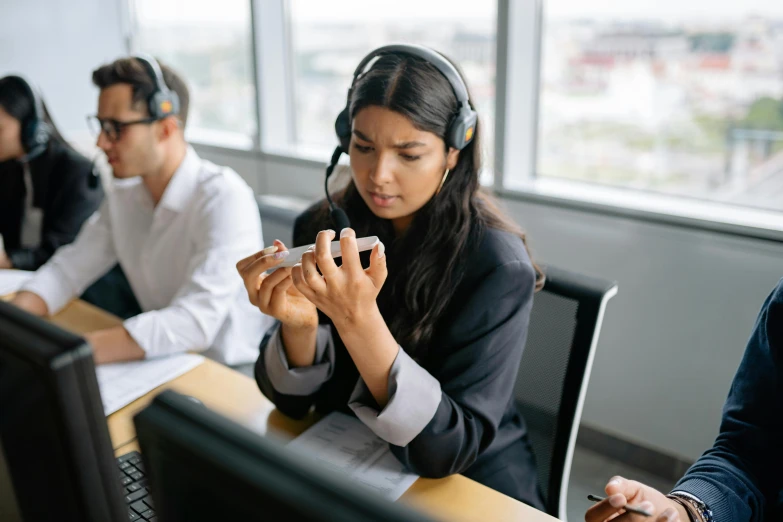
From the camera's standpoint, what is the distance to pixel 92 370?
1.50 feet

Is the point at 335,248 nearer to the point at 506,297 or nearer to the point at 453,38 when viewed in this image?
the point at 506,297

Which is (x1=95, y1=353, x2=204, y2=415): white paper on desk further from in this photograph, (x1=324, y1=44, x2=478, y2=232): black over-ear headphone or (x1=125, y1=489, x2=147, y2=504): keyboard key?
(x1=324, y1=44, x2=478, y2=232): black over-ear headphone

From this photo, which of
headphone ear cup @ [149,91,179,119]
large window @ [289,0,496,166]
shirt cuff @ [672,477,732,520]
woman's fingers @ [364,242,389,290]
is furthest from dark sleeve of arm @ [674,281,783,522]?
large window @ [289,0,496,166]

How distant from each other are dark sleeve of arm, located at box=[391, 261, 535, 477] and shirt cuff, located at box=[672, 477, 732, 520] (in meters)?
0.28

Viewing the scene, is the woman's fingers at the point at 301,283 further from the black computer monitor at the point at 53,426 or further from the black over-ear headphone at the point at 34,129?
the black over-ear headphone at the point at 34,129

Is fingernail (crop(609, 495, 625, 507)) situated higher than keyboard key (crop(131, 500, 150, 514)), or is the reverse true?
fingernail (crop(609, 495, 625, 507))

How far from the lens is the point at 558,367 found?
1.15 m

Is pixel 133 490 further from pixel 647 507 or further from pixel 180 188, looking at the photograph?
pixel 180 188

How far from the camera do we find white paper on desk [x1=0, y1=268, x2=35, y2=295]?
5.86 ft

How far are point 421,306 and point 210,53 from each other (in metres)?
2.95

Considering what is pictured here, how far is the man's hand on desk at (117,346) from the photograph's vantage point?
4.30 feet

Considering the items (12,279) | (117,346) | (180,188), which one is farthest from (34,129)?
(117,346)

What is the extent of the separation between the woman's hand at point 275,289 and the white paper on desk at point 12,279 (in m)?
1.03

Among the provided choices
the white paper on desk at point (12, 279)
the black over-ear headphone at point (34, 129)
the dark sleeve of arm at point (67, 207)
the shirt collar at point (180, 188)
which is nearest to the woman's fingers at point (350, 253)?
the shirt collar at point (180, 188)
